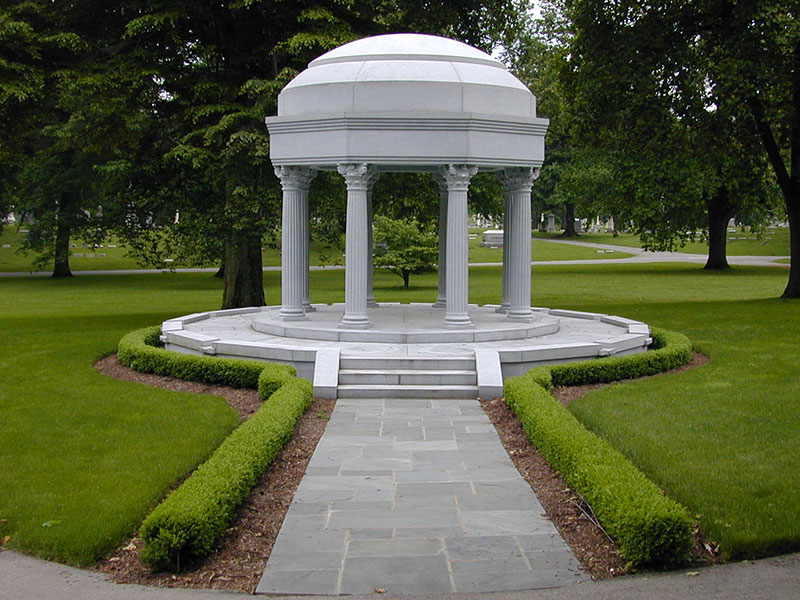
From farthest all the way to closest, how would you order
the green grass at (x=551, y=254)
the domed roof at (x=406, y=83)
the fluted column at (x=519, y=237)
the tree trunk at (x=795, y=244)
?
the green grass at (x=551, y=254), the tree trunk at (x=795, y=244), the fluted column at (x=519, y=237), the domed roof at (x=406, y=83)

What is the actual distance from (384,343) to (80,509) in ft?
32.4

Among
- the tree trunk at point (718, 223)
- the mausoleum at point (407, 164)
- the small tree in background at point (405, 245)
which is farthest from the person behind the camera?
the tree trunk at point (718, 223)

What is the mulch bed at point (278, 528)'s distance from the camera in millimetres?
7871

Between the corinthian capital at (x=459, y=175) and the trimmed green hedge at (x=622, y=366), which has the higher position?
the corinthian capital at (x=459, y=175)

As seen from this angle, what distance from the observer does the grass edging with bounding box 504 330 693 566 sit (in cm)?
788

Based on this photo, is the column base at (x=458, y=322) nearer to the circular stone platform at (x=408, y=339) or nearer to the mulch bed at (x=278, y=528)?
the circular stone platform at (x=408, y=339)

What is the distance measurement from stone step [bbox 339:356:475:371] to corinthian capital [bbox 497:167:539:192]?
5.27m

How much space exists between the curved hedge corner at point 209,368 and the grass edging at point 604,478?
13.8ft

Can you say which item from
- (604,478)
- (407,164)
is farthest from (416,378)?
(604,478)

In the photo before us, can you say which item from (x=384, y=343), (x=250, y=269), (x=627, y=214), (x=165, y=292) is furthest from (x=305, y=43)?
(x=165, y=292)

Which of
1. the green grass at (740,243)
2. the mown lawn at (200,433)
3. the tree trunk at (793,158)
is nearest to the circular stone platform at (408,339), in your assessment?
the mown lawn at (200,433)

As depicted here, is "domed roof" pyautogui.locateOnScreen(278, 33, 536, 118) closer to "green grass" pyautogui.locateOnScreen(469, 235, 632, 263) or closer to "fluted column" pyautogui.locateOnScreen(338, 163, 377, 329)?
"fluted column" pyautogui.locateOnScreen(338, 163, 377, 329)

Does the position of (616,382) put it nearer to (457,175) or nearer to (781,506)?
(457,175)

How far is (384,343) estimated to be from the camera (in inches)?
729
